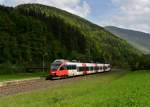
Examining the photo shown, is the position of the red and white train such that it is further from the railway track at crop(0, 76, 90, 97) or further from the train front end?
the railway track at crop(0, 76, 90, 97)

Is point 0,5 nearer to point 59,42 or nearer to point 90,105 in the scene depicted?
point 59,42

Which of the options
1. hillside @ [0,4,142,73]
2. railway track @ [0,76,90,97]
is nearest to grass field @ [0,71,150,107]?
railway track @ [0,76,90,97]

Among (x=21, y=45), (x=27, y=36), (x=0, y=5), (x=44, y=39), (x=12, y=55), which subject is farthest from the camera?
(x=0, y=5)

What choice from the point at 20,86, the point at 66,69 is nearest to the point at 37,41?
the point at 66,69

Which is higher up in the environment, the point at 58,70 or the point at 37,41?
the point at 37,41

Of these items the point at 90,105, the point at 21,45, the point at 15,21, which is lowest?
the point at 90,105

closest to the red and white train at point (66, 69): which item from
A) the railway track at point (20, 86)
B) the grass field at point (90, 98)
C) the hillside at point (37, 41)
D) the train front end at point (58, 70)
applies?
the train front end at point (58, 70)

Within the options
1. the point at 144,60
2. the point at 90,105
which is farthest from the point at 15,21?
the point at 90,105

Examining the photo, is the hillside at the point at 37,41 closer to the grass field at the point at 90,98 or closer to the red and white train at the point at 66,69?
the red and white train at the point at 66,69

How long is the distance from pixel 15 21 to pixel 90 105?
466 ft

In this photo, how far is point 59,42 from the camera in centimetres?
17538

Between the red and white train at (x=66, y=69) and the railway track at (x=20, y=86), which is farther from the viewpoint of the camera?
the red and white train at (x=66, y=69)

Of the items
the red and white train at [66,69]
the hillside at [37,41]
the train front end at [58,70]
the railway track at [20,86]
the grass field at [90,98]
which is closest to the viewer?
the grass field at [90,98]

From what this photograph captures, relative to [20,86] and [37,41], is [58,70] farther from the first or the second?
[37,41]
